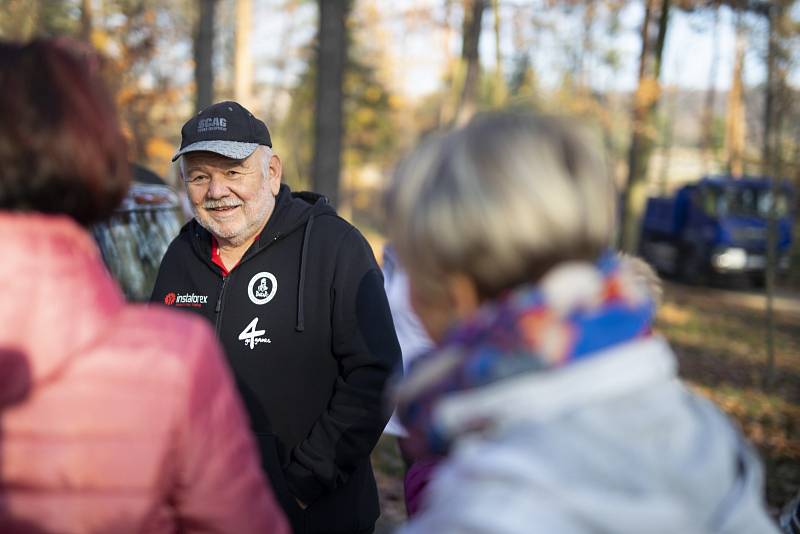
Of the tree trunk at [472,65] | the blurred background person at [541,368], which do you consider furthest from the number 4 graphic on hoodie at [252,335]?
the tree trunk at [472,65]

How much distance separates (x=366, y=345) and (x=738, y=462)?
1.42 m

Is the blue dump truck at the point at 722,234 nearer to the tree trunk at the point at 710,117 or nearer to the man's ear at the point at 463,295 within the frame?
the tree trunk at the point at 710,117

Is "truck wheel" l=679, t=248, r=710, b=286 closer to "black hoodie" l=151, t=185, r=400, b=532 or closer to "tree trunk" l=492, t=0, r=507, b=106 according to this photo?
"tree trunk" l=492, t=0, r=507, b=106

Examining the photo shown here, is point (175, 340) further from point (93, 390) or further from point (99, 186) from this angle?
point (99, 186)

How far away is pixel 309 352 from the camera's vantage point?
8.40 feet

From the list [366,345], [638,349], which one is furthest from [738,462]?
[366,345]

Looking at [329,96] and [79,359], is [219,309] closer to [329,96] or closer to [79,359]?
[79,359]

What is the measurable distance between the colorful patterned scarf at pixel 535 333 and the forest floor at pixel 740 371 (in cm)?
371

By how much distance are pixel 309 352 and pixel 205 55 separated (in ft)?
44.1

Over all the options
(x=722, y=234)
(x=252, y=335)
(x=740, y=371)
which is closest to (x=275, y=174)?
(x=252, y=335)

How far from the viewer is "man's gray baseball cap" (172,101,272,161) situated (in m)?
2.61

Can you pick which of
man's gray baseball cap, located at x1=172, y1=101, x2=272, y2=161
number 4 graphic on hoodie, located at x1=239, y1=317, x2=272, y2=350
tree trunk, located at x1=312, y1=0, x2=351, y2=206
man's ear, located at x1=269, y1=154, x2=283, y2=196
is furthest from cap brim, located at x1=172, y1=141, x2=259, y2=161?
tree trunk, located at x1=312, y1=0, x2=351, y2=206

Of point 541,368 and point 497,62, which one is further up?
point 497,62

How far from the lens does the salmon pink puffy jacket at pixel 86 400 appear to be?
122 cm
